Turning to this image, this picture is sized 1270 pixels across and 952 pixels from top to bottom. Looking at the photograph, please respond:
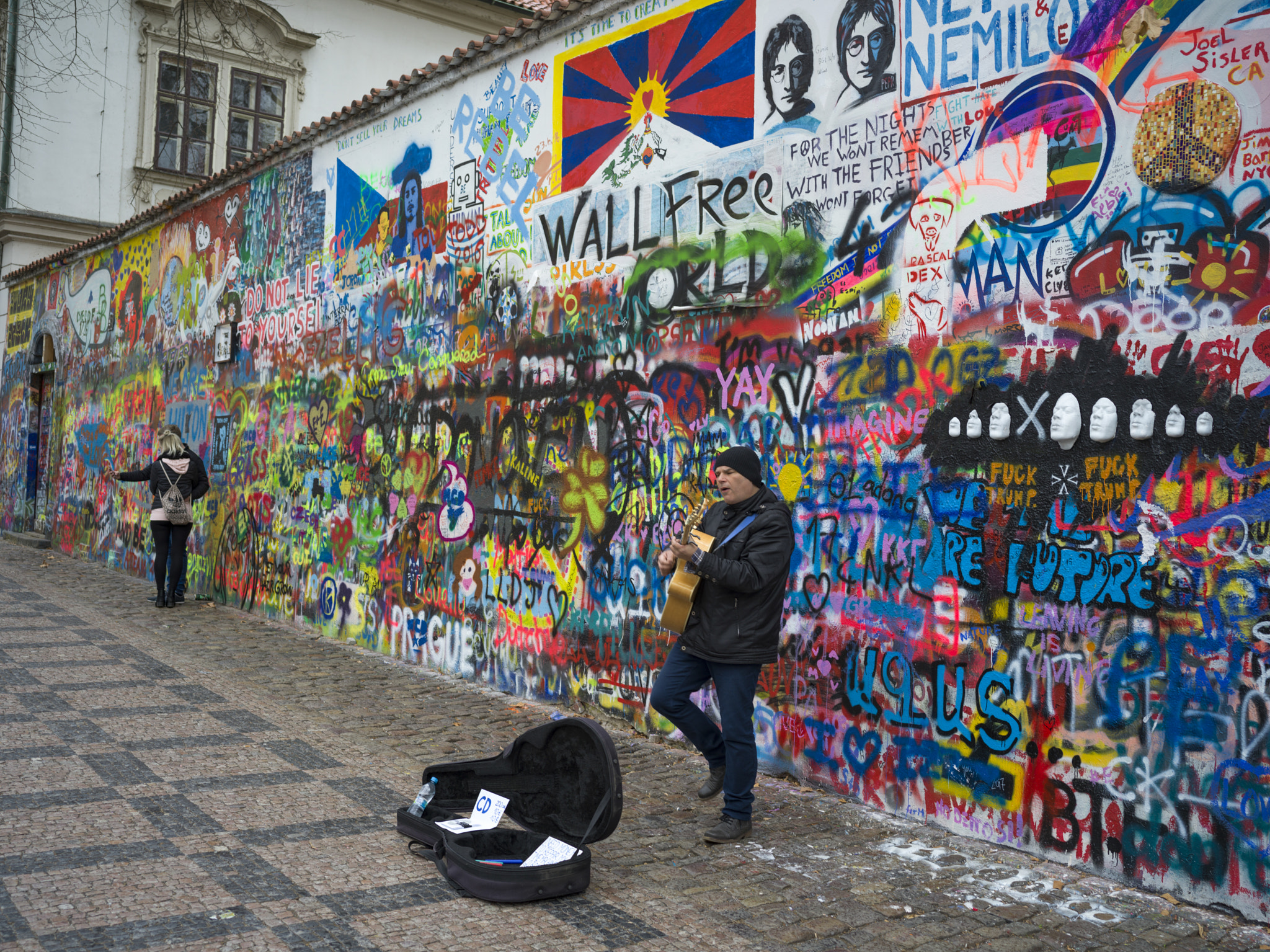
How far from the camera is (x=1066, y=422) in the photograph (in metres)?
4.70

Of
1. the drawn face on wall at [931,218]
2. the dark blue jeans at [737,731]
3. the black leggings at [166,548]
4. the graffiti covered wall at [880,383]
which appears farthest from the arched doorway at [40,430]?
the drawn face on wall at [931,218]

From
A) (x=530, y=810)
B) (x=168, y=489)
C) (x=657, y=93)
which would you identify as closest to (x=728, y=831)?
(x=530, y=810)

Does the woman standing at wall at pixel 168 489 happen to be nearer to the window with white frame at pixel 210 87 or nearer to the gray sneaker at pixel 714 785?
the gray sneaker at pixel 714 785

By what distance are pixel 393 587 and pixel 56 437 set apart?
1088 centimetres

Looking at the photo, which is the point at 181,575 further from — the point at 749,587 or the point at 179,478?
the point at 749,587

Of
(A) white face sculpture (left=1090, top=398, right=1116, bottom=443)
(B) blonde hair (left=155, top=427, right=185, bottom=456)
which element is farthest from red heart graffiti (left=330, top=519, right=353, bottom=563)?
(A) white face sculpture (left=1090, top=398, right=1116, bottom=443)

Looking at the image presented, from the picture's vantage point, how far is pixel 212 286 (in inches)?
496

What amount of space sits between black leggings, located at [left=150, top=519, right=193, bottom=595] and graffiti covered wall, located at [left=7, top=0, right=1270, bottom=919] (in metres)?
2.63

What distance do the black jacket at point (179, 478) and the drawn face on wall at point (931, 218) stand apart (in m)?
8.77

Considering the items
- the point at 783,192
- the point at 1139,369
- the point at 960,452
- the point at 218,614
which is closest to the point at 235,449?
the point at 218,614

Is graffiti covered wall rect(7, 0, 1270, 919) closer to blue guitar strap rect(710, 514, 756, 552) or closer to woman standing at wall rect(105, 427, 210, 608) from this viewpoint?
blue guitar strap rect(710, 514, 756, 552)

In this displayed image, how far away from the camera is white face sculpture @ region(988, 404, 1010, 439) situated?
4.93m

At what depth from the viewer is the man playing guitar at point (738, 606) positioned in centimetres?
489

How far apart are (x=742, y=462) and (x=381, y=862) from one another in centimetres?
235
